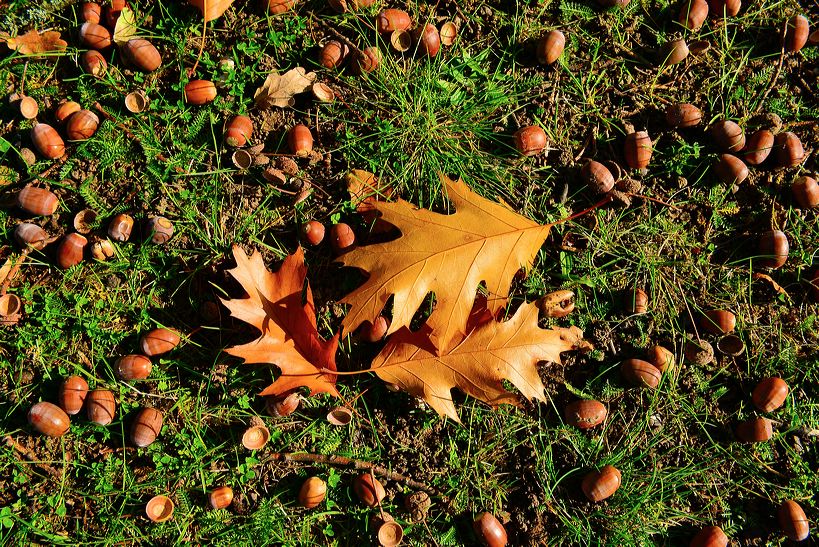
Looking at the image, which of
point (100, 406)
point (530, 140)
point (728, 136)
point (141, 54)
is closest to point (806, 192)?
point (728, 136)

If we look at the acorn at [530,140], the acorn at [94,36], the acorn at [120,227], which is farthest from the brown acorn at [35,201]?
the acorn at [530,140]

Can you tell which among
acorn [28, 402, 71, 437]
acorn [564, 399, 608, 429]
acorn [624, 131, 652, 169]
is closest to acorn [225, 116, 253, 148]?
acorn [28, 402, 71, 437]

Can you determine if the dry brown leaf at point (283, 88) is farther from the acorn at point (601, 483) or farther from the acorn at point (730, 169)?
the acorn at point (601, 483)

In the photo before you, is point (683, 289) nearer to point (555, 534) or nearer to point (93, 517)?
point (555, 534)

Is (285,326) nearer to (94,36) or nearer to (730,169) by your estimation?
(94,36)

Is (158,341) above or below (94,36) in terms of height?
below

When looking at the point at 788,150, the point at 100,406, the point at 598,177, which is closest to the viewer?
the point at 100,406

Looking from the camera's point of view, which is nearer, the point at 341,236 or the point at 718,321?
the point at 341,236
